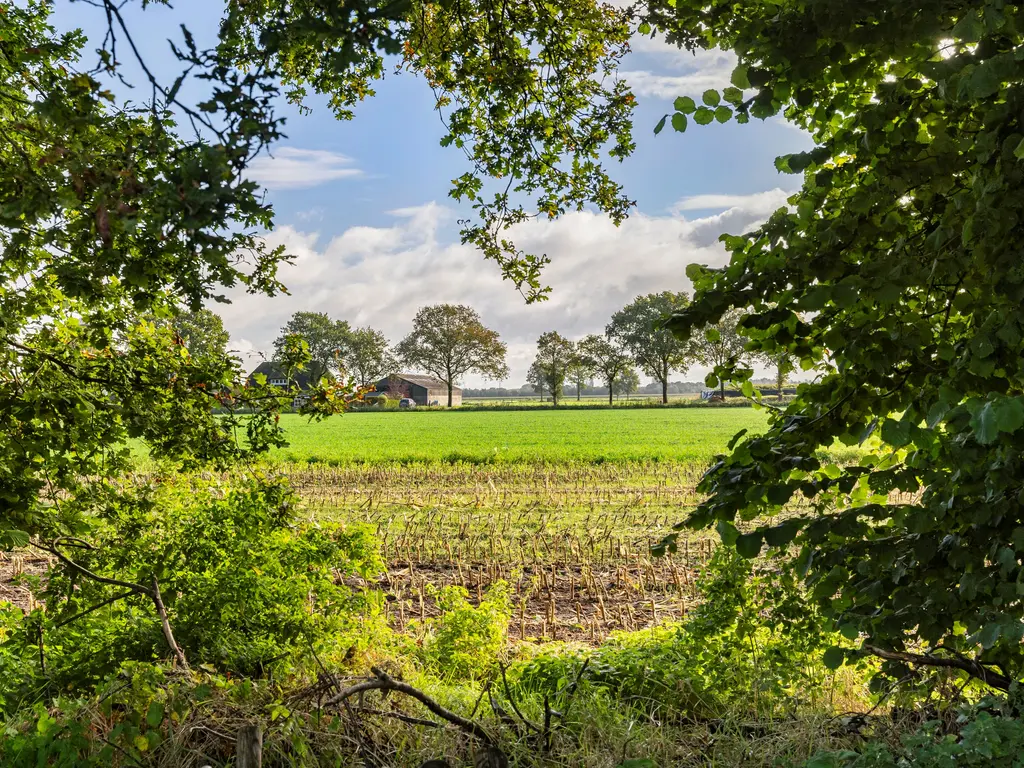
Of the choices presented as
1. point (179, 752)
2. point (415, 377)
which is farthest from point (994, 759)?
point (415, 377)

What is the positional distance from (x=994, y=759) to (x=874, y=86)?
2.79 m

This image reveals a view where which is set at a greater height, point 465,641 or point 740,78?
point 740,78

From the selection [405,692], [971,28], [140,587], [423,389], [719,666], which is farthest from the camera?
[423,389]

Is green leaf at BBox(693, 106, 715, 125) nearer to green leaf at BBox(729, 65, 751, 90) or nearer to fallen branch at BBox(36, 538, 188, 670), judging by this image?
green leaf at BBox(729, 65, 751, 90)

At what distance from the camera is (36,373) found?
4.39 meters

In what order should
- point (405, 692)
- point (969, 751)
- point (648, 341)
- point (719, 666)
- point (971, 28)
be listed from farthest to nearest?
point (648, 341)
point (719, 666)
point (405, 692)
point (969, 751)
point (971, 28)

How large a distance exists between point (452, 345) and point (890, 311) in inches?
3542

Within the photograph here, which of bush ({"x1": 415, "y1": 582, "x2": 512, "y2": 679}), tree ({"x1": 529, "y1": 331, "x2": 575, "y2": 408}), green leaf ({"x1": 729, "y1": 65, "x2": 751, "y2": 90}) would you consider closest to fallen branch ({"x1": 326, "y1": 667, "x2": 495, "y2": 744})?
bush ({"x1": 415, "y1": 582, "x2": 512, "y2": 679})

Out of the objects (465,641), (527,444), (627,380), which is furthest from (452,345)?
(465,641)

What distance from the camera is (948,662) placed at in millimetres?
3242

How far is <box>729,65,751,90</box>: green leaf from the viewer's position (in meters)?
2.76

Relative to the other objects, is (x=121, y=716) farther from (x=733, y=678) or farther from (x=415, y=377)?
(x=415, y=377)

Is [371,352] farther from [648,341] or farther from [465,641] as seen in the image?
[465,641]

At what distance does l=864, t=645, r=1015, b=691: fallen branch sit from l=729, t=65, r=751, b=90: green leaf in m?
2.27
